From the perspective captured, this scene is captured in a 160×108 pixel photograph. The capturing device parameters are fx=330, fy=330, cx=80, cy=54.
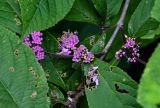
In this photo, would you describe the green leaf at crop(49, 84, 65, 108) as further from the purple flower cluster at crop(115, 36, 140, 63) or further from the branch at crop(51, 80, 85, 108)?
the purple flower cluster at crop(115, 36, 140, 63)

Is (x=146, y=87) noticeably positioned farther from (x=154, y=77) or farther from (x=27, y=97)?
(x=27, y=97)

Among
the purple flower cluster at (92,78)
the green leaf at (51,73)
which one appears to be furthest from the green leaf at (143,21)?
the green leaf at (51,73)

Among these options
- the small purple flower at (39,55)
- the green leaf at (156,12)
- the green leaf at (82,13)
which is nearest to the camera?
the green leaf at (156,12)

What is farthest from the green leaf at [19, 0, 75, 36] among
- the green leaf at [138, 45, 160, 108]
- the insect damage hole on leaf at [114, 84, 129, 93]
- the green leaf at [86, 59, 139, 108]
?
the green leaf at [138, 45, 160, 108]

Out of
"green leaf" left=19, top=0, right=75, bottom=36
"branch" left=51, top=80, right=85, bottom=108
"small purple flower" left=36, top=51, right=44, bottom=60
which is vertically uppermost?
"green leaf" left=19, top=0, right=75, bottom=36

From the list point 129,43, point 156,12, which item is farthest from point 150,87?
point 129,43

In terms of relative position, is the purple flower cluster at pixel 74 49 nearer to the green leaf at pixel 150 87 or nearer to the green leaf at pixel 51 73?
the green leaf at pixel 51 73

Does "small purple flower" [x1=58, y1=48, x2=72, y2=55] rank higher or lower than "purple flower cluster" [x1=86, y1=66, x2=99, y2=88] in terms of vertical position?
higher
